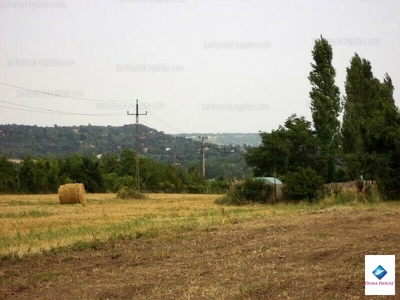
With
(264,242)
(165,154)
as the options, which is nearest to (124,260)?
(264,242)

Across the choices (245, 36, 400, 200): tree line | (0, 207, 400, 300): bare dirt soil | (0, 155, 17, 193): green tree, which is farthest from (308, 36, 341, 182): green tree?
(0, 155, 17, 193): green tree

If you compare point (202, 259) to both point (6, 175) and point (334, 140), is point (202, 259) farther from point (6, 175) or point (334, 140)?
point (6, 175)

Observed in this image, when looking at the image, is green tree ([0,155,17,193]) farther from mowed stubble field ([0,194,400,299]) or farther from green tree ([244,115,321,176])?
mowed stubble field ([0,194,400,299])

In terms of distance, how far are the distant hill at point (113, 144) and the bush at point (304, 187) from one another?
59805 mm

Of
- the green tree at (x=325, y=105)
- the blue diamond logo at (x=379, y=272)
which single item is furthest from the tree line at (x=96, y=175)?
the blue diamond logo at (x=379, y=272)

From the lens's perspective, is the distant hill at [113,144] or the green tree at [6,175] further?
the distant hill at [113,144]

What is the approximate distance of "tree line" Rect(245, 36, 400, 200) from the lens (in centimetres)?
3103

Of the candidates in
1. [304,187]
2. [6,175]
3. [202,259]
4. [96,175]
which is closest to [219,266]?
[202,259]

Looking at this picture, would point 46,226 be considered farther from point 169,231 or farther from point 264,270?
point 264,270

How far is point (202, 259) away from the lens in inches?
494

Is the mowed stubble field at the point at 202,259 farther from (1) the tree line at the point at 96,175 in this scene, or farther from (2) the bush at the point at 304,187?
(1) the tree line at the point at 96,175

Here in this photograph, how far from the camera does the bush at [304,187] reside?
33.7m

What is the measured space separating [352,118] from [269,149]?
11048 mm

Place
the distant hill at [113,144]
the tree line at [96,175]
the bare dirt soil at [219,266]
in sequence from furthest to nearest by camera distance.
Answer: the distant hill at [113,144] < the tree line at [96,175] < the bare dirt soil at [219,266]
